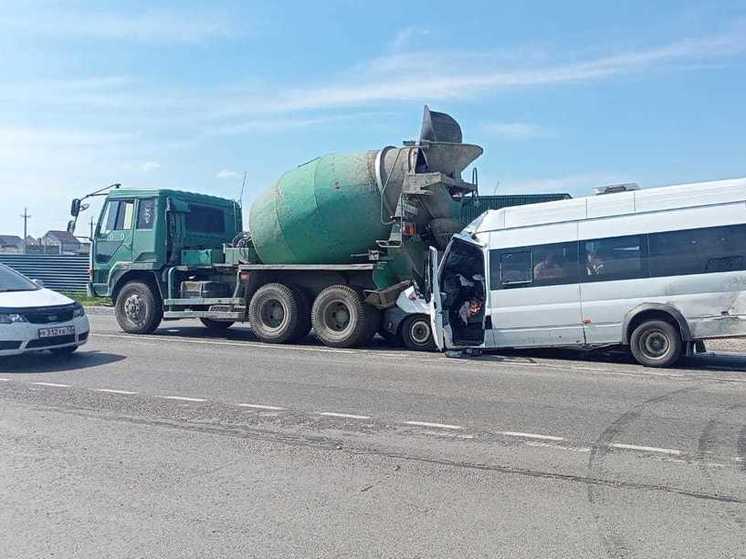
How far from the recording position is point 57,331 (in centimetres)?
1134

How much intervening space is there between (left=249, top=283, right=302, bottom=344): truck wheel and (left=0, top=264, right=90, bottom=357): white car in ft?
12.0

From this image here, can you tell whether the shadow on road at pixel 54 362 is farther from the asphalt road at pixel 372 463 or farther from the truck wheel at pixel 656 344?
the truck wheel at pixel 656 344

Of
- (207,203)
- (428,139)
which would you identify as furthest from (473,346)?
(207,203)

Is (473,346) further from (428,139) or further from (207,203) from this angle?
(207,203)

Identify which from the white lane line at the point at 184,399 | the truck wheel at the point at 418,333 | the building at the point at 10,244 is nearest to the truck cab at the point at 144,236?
the truck wheel at the point at 418,333

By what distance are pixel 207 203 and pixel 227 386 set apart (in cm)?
854

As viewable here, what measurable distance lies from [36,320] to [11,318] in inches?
13.5

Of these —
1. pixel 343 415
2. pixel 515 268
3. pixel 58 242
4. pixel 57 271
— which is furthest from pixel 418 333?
pixel 58 242

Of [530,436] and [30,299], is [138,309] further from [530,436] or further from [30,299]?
[530,436]

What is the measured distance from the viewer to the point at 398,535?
179 inches

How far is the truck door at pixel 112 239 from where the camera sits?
53.4ft

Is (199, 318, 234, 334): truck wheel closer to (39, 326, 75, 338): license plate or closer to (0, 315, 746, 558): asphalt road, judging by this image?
(39, 326, 75, 338): license plate

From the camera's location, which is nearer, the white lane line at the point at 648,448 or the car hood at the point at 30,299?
the white lane line at the point at 648,448

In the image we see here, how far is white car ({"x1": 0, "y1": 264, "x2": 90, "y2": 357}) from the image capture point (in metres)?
10.9
